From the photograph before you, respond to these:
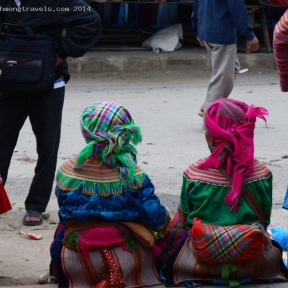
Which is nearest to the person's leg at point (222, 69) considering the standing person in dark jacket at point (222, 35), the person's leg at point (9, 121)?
the standing person in dark jacket at point (222, 35)

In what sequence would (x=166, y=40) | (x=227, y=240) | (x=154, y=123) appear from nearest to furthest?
(x=227, y=240) → (x=154, y=123) → (x=166, y=40)

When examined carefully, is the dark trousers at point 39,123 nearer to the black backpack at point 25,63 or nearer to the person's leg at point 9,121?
the person's leg at point 9,121

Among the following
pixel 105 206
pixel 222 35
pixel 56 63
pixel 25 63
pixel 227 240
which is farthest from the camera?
pixel 222 35

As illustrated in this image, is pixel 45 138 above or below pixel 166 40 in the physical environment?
above

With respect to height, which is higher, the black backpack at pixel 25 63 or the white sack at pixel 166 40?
the black backpack at pixel 25 63

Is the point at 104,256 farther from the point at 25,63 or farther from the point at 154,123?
the point at 154,123

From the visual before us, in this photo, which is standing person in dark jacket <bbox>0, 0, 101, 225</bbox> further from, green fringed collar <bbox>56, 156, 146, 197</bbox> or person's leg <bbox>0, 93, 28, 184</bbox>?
green fringed collar <bbox>56, 156, 146, 197</bbox>

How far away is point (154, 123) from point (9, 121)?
337 cm

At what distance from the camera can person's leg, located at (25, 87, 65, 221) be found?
4348 millimetres

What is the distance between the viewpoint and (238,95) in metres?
9.23

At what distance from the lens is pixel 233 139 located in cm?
323

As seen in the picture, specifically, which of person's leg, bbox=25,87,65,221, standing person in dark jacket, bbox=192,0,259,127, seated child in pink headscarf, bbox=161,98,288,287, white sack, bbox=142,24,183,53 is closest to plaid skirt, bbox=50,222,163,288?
seated child in pink headscarf, bbox=161,98,288,287

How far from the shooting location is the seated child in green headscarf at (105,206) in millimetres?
3281

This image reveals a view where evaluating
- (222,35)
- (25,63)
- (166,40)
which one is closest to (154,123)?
(222,35)
